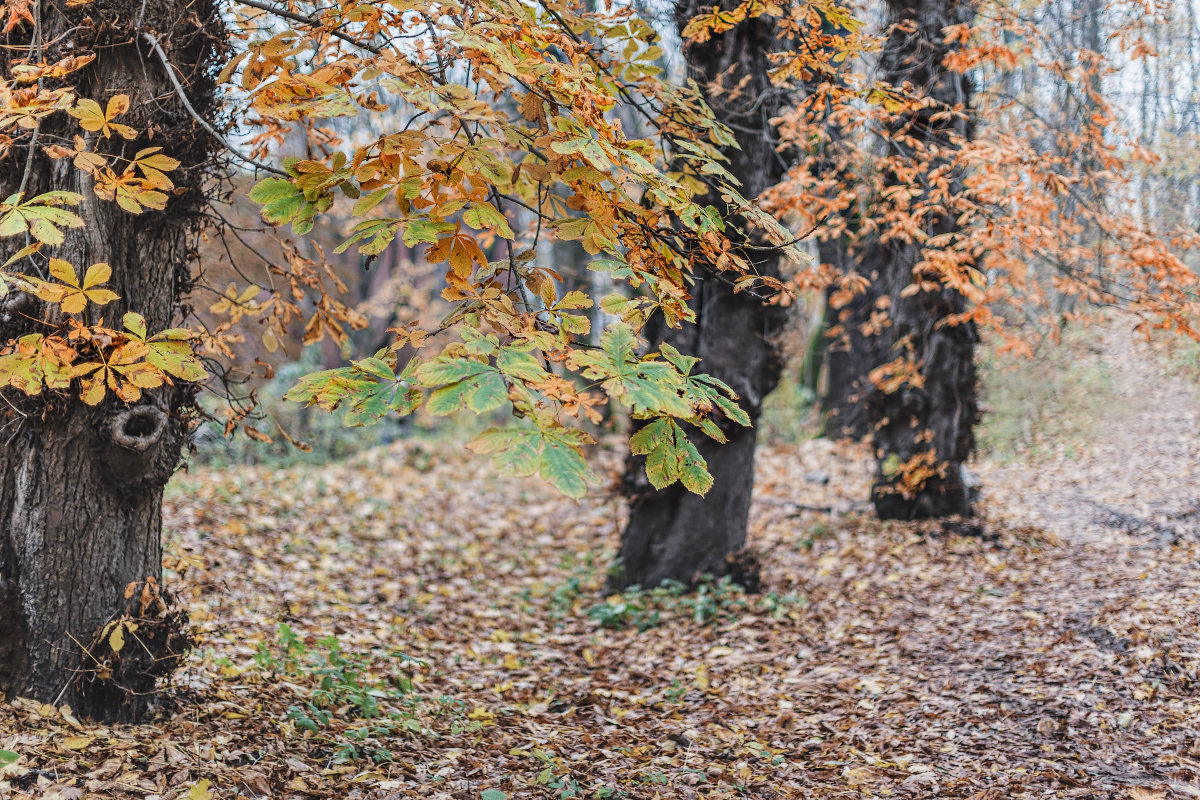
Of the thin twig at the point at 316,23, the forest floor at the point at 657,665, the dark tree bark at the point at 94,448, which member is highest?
the thin twig at the point at 316,23

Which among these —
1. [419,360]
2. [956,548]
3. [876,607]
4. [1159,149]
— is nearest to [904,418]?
[956,548]

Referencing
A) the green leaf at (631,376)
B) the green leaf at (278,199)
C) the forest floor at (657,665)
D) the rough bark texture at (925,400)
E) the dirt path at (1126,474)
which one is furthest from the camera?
the dirt path at (1126,474)

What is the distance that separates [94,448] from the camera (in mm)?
2924

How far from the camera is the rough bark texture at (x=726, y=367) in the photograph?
220 inches

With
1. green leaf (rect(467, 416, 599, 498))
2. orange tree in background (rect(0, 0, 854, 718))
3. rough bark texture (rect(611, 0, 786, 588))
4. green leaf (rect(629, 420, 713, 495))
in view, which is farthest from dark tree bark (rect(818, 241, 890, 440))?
Result: green leaf (rect(467, 416, 599, 498))

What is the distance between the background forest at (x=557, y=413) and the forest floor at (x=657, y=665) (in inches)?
1.2

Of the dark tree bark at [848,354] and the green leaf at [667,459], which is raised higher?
the dark tree bark at [848,354]

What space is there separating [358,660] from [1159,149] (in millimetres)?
7728

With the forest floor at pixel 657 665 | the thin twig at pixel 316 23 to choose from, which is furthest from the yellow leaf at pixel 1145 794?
the thin twig at pixel 316 23

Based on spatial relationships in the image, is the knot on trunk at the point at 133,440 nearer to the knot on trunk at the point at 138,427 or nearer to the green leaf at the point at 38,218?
the knot on trunk at the point at 138,427

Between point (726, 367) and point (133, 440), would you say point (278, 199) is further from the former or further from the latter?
point (726, 367)

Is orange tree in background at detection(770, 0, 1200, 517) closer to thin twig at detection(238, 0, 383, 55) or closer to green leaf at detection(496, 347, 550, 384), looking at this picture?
green leaf at detection(496, 347, 550, 384)

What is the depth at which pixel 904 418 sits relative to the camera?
7.62 m

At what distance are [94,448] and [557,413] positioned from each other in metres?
2.09
